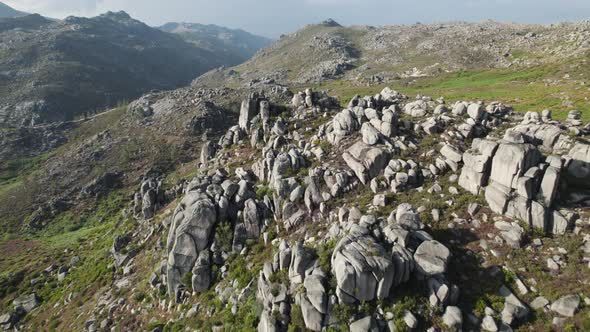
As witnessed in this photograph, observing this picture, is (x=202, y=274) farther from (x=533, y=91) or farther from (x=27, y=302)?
(x=533, y=91)

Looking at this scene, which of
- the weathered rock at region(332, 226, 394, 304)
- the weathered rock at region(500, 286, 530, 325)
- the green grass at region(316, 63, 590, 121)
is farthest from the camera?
the green grass at region(316, 63, 590, 121)

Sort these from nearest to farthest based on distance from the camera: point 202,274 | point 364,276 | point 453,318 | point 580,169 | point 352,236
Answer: point 453,318 → point 364,276 → point 352,236 → point 580,169 → point 202,274

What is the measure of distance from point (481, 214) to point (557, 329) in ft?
28.6

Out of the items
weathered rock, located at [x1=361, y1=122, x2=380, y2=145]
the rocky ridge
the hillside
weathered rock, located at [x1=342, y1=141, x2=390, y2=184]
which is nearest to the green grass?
the hillside

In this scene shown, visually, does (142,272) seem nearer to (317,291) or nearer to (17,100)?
(317,291)

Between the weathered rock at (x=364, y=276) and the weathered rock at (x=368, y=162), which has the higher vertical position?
the weathered rock at (x=368, y=162)

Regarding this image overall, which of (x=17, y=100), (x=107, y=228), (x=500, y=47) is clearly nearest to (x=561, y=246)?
(x=107, y=228)

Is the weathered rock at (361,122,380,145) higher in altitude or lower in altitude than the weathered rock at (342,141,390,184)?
higher

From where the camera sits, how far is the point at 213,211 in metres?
31.6

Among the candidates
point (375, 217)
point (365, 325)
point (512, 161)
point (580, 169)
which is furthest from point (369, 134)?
point (365, 325)

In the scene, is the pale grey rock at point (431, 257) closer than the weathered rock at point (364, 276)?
No

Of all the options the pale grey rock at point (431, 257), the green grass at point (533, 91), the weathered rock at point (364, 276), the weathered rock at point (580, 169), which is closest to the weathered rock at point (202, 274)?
the weathered rock at point (364, 276)

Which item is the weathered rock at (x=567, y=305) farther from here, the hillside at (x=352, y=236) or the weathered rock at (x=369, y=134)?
the weathered rock at (x=369, y=134)

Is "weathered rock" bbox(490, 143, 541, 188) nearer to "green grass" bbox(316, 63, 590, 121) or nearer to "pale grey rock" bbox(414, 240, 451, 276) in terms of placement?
"pale grey rock" bbox(414, 240, 451, 276)
